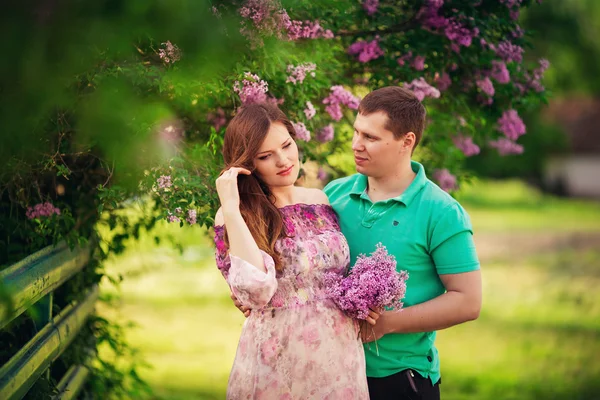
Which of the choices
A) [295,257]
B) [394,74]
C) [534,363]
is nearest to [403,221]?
[295,257]

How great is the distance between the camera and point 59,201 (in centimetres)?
428

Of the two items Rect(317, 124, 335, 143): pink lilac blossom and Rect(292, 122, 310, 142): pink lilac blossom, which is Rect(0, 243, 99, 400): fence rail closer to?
Rect(292, 122, 310, 142): pink lilac blossom

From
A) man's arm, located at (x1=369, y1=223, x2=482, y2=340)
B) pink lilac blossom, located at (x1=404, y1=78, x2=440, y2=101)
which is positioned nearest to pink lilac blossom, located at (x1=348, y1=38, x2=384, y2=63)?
pink lilac blossom, located at (x1=404, y1=78, x2=440, y2=101)

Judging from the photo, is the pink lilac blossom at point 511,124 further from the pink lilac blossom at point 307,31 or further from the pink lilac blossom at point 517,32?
the pink lilac blossom at point 307,31

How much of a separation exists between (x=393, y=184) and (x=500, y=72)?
74.7 inches

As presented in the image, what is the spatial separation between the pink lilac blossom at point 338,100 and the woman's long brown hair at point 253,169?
1.22 m

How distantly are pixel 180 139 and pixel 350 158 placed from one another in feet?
5.36

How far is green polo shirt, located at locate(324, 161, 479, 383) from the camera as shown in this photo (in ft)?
10.8

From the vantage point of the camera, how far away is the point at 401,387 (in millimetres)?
3383

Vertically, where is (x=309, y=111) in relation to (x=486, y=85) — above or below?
below

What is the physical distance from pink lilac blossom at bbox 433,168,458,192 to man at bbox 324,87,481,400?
5.93ft

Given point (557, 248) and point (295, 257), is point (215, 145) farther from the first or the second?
point (557, 248)

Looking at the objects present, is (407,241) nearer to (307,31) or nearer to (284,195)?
(284,195)

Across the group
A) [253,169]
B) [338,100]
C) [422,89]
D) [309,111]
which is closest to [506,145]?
[422,89]
